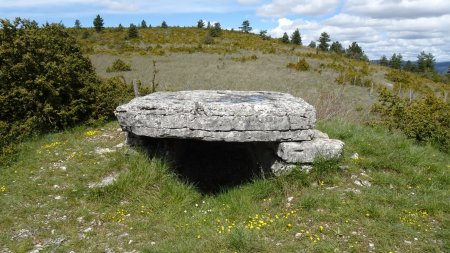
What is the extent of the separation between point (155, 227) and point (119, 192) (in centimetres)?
119

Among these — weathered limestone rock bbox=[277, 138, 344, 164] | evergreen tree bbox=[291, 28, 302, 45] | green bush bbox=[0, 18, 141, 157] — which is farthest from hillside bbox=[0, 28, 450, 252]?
evergreen tree bbox=[291, 28, 302, 45]

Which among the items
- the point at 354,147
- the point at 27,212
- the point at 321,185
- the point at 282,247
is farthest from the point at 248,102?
the point at 27,212

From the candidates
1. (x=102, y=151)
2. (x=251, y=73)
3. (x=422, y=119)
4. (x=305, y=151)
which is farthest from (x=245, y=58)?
(x=305, y=151)

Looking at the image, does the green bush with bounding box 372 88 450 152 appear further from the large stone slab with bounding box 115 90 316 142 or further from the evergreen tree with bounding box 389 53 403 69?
the evergreen tree with bounding box 389 53 403 69

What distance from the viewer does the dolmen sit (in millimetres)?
6590

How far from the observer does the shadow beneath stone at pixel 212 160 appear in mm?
7809

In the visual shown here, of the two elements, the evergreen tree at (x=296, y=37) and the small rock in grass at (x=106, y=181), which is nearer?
the small rock in grass at (x=106, y=181)

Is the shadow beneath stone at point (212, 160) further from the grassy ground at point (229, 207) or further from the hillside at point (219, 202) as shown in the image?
the grassy ground at point (229, 207)

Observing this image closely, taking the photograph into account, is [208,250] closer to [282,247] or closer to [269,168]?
[282,247]

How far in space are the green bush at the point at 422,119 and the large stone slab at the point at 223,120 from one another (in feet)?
12.9

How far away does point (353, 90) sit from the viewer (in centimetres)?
2025

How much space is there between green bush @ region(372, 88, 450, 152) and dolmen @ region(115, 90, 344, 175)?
11.8 ft

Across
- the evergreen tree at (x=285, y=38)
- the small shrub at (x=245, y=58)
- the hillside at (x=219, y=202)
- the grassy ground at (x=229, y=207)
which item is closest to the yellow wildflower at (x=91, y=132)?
the hillside at (x=219, y=202)

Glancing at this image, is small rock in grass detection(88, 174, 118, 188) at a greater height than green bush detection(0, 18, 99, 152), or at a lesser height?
lesser
